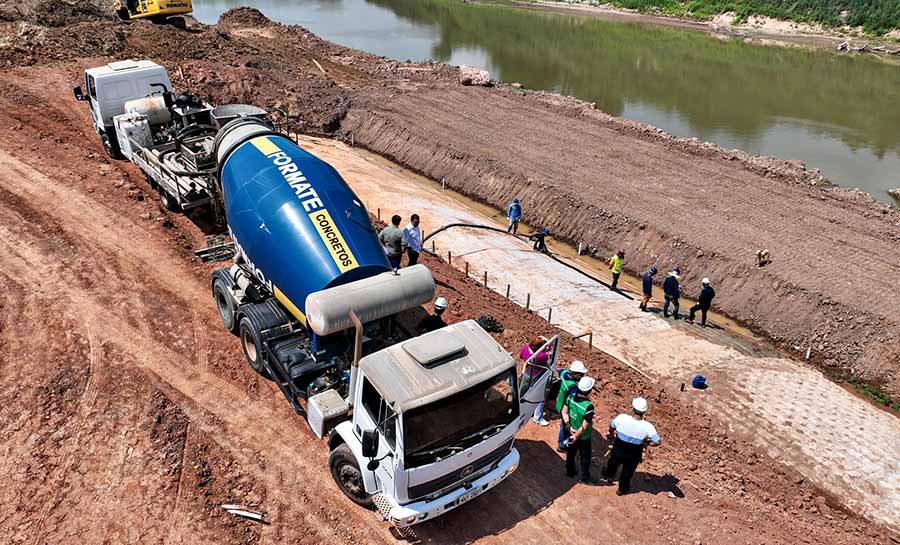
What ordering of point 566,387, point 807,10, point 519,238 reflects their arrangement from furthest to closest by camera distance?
point 807,10 → point 519,238 → point 566,387

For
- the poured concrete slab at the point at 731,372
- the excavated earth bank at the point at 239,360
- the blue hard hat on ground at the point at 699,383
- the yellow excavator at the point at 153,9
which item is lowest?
the poured concrete slab at the point at 731,372

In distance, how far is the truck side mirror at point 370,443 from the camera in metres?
7.11

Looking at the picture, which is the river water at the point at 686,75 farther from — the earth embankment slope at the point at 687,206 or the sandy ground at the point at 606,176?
the sandy ground at the point at 606,176

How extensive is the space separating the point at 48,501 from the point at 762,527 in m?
9.96

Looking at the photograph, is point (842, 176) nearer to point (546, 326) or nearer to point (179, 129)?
point (546, 326)

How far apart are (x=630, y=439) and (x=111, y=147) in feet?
60.4

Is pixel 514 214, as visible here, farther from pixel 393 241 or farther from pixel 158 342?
pixel 158 342

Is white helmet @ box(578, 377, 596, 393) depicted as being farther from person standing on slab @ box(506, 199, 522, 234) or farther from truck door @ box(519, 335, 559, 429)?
person standing on slab @ box(506, 199, 522, 234)

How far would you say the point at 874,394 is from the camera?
14.7 meters

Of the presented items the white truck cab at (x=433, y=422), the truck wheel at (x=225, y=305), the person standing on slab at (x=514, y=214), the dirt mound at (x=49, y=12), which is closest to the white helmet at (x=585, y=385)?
the white truck cab at (x=433, y=422)

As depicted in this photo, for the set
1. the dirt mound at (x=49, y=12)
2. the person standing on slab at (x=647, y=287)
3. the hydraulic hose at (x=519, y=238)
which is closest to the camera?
the person standing on slab at (x=647, y=287)

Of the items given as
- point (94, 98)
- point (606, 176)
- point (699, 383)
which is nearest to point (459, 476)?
point (699, 383)

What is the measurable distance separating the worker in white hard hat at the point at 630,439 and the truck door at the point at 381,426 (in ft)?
10.7

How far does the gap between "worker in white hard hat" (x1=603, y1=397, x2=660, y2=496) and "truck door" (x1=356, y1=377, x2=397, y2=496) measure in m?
3.27
